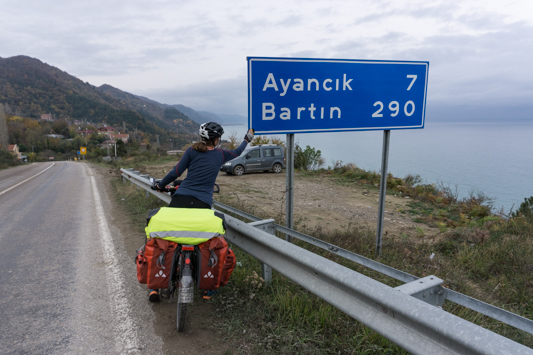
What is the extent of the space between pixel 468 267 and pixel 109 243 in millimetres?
5661

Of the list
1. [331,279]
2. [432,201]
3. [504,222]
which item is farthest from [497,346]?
[432,201]

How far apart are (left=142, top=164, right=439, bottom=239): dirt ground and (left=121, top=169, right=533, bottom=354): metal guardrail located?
2.67 metres

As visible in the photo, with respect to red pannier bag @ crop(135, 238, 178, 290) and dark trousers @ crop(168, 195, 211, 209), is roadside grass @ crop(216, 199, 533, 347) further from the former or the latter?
red pannier bag @ crop(135, 238, 178, 290)

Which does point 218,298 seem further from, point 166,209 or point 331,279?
point 331,279

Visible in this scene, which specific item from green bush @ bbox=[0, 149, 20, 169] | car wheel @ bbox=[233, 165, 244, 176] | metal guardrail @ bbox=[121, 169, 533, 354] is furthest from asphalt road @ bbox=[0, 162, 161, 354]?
green bush @ bbox=[0, 149, 20, 169]

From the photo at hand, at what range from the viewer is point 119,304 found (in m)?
3.50

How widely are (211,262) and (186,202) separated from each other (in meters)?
0.72

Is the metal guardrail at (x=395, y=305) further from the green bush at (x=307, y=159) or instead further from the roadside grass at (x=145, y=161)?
the roadside grass at (x=145, y=161)

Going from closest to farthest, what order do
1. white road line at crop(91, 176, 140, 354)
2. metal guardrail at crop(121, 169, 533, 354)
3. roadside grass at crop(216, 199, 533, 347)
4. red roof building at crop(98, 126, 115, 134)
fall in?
metal guardrail at crop(121, 169, 533, 354), white road line at crop(91, 176, 140, 354), roadside grass at crop(216, 199, 533, 347), red roof building at crop(98, 126, 115, 134)

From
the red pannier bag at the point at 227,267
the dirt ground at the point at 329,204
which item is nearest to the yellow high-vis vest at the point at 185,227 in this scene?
the red pannier bag at the point at 227,267

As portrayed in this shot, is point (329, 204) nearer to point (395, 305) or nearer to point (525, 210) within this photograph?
point (525, 210)

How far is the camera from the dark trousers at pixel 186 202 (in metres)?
3.27

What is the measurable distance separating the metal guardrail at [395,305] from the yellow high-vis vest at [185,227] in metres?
0.55

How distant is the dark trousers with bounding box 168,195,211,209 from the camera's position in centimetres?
327
